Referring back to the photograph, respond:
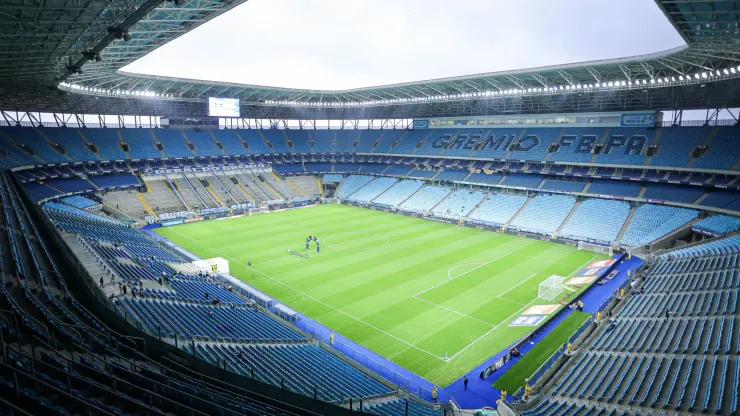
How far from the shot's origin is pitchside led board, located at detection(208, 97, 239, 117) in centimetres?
5052

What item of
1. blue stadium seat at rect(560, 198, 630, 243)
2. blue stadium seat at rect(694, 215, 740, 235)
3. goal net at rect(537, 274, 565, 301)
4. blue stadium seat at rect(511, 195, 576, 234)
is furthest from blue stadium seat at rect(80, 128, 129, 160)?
blue stadium seat at rect(694, 215, 740, 235)

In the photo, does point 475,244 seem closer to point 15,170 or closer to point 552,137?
point 552,137

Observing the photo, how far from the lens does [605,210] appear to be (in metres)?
40.9

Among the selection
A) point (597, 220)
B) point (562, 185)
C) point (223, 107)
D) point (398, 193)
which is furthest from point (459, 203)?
point (223, 107)

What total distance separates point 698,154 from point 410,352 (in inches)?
1437

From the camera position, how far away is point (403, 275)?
29.9 metres

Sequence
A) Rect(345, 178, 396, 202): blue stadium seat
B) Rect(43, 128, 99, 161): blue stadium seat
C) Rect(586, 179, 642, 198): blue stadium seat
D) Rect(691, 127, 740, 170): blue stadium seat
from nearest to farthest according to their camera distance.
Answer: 1. Rect(691, 127, 740, 170): blue stadium seat
2. Rect(586, 179, 642, 198): blue stadium seat
3. Rect(43, 128, 99, 161): blue stadium seat
4. Rect(345, 178, 396, 202): blue stadium seat

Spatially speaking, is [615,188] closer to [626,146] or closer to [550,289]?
[626,146]

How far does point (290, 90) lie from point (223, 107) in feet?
27.1

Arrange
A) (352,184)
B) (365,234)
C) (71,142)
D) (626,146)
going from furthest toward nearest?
(352,184) < (71,142) < (626,146) < (365,234)

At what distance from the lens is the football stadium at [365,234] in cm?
1295

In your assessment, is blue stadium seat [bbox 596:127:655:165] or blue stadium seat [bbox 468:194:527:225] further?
blue stadium seat [bbox 468:194:527:225]

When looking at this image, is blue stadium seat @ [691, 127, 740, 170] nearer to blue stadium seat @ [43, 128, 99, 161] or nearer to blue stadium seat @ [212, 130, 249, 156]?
blue stadium seat @ [212, 130, 249, 156]

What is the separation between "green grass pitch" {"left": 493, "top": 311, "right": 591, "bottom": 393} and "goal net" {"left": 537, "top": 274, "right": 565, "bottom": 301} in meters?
2.04
